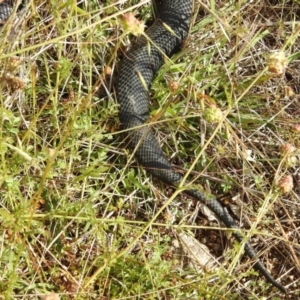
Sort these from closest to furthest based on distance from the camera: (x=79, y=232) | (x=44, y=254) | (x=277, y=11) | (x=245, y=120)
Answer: (x=44, y=254) < (x=79, y=232) < (x=245, y=120) < (x=277, y=11)

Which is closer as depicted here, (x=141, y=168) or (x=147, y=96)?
(x=141, y=168)

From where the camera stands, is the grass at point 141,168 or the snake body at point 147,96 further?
the snake body at point 147,96

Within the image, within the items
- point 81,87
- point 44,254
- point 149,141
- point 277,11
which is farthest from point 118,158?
point 277,11

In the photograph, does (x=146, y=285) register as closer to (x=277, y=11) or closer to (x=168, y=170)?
(x=168, y=170)

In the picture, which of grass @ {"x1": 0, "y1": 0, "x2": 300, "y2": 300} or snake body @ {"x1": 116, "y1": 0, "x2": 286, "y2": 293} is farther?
snake body @ {"x1": 116, "y1": 0, "x2": 286, "y2": 293}
